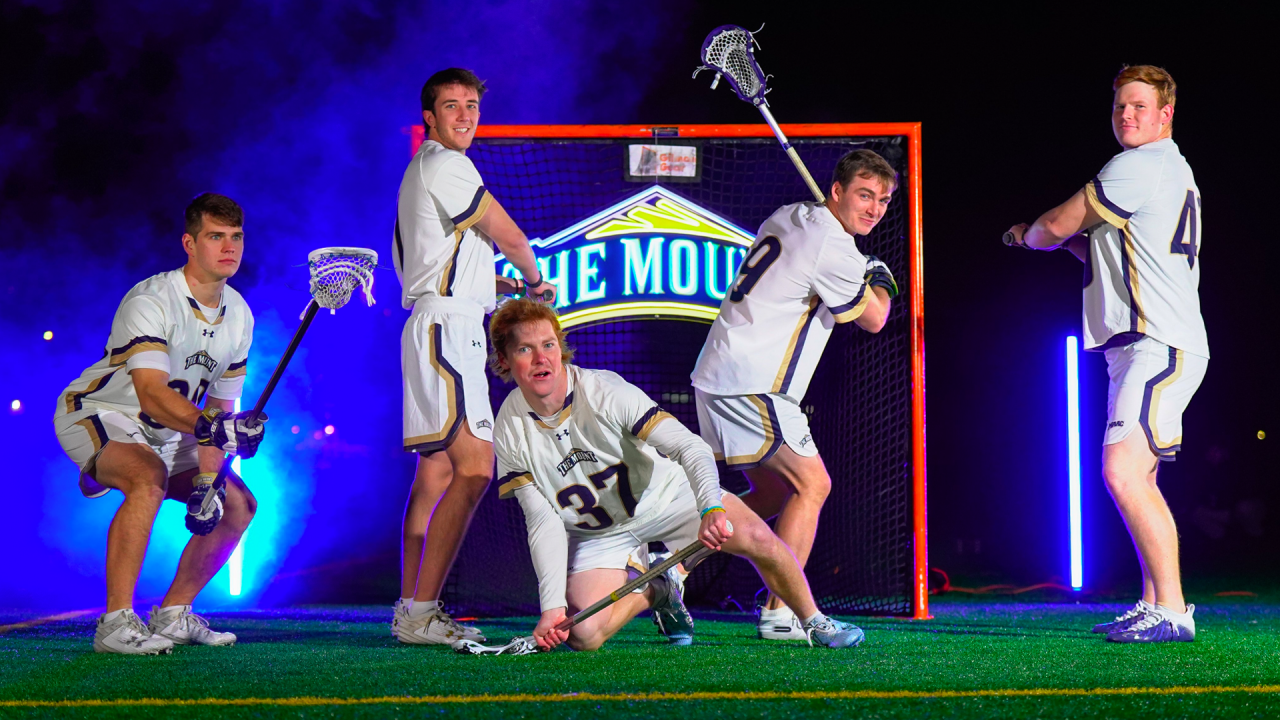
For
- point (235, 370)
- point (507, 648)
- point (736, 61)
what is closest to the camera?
point (507, 648)

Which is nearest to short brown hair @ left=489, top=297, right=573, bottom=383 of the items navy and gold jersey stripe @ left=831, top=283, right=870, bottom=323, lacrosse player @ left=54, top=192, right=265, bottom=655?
lacrosse player @ left=54, top=192, right=265, bottom=655

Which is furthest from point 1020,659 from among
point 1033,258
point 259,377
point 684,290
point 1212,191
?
point 259,377

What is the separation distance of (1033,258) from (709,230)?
5.38 ft

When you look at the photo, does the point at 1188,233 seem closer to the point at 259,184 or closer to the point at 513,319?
the point at 513,319

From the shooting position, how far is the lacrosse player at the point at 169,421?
3.06m

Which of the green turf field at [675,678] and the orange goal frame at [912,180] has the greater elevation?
the orange goal frame at [912,180]

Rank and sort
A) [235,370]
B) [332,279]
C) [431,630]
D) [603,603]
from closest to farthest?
[603,603], [431,630], [332,279], [235,370]

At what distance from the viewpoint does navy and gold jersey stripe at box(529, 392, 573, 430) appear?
2867 mm

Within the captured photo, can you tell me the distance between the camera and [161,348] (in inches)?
126

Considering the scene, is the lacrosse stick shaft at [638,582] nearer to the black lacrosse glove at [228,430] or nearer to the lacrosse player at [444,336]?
the lacrosse player at [444,336]

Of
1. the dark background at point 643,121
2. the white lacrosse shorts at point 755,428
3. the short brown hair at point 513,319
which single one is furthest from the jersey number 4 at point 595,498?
the dark background at point 643,121

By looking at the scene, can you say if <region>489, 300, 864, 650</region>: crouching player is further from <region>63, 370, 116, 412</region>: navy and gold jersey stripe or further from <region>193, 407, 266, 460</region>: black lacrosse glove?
<region>63, 370, 116, 412</region>: navy and gold jersey stripe

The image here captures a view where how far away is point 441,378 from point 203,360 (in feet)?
2.50

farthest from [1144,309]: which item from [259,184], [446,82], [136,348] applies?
[259,184]
